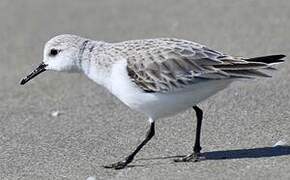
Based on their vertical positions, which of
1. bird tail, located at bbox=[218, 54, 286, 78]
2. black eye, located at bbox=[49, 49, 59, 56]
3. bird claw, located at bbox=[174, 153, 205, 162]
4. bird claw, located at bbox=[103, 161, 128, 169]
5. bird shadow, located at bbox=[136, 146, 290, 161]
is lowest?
bird claw, located at bbox=[103, 161, 128, 169]

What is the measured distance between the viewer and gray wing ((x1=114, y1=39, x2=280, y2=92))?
623 centimetres

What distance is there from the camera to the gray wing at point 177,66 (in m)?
6.23

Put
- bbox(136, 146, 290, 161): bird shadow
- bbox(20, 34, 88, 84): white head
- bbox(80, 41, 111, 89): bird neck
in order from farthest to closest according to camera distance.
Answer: bbox(20, 34, 88, 84): white head → bbox(80, 41, 111, 89): bird neck → bbox(136, 146, 290, 161): bird shadow

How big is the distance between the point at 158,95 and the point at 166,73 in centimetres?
18

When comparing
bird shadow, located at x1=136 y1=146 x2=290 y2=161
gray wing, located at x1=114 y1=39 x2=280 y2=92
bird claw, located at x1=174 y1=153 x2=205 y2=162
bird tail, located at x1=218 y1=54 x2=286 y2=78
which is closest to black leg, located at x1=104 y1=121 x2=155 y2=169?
bird shadow, located at x1=136 y1=146 x2=290 y2=161

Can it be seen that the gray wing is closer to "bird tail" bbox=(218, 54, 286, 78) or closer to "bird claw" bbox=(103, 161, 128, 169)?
"bird tail" bbox=(218, 54, 286, 78)

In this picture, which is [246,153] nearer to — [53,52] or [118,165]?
[118,165]

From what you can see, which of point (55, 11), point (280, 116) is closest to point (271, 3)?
point (55, 11)

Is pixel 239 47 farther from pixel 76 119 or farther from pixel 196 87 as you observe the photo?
pixel 196 87

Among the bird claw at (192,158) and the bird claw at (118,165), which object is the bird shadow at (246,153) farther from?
the bird claw at (118,165)

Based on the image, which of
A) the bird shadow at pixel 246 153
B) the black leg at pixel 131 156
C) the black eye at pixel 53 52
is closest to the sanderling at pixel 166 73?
the black leg at pixel 131 156

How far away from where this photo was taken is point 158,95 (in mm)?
6328

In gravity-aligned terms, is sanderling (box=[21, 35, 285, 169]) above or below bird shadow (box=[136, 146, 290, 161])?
above

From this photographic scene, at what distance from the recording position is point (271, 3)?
416 inches
